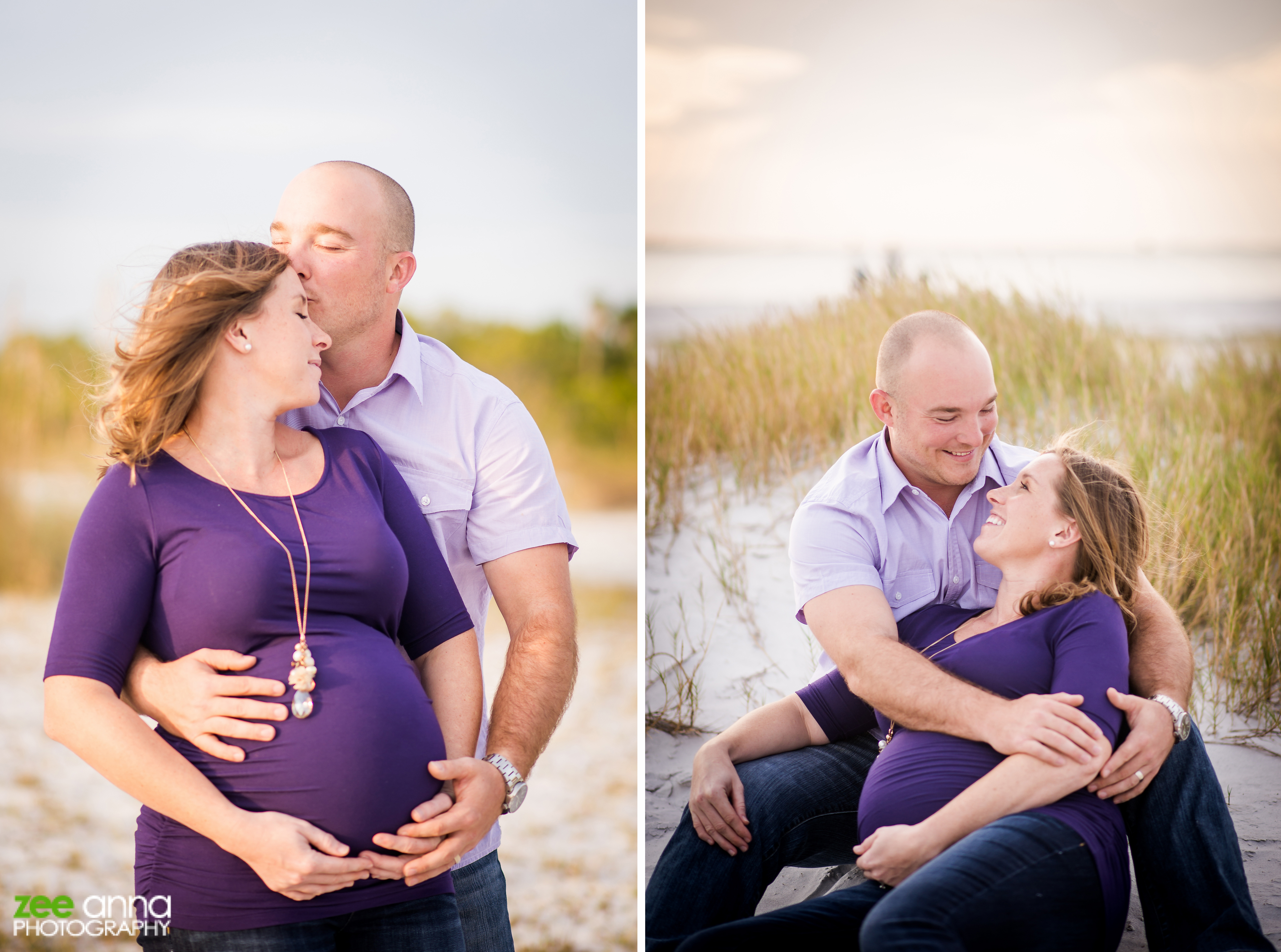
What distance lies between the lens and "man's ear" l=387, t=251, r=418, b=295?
2.06 m

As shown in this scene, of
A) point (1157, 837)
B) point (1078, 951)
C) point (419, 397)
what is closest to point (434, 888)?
point (419, 397)

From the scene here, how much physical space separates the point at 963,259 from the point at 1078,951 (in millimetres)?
1544

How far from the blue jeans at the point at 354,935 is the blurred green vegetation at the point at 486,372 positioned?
1463 mm

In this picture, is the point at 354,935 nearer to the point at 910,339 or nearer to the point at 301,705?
the point at 301,705

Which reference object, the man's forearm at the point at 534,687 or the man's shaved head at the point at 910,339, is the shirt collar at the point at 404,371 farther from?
the man's shaved head at the point at 910,339

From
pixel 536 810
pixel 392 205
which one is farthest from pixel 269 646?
pixel 536 810

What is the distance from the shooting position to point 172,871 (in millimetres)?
1659

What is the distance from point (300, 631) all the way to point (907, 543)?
1.28 m

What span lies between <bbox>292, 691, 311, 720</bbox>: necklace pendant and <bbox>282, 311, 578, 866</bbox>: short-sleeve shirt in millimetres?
454

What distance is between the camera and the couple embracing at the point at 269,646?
1.59 meters

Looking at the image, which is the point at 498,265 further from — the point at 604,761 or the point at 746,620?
the point at 604,761

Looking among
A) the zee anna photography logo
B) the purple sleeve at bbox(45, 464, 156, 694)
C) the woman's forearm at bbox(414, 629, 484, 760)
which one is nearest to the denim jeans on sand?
the woman's forearm at bbox(414, 629, 484, 760)

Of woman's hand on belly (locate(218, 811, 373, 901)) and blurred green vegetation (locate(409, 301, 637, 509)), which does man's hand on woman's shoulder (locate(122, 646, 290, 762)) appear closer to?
woman's hand on belly (locate(218, 811, 373, 901))

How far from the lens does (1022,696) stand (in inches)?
78.3
